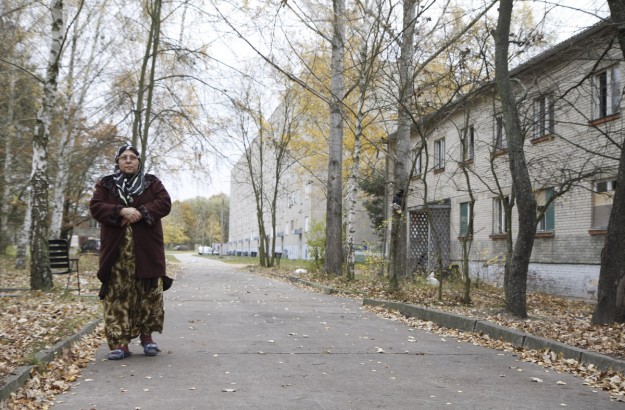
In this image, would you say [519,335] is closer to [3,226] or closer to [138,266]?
[138,266]

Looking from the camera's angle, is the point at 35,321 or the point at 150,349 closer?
the point at 150,349

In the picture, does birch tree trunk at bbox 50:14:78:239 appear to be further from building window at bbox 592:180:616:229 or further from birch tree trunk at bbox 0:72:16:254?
building window at bbox 592:180:616:229

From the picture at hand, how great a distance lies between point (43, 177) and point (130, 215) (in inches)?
285

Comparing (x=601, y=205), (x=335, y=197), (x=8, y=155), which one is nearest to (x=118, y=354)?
(x=601, y=205)

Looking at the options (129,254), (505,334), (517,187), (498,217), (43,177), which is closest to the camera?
(129,254)

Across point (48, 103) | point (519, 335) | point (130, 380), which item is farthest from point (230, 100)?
point (130, 380)

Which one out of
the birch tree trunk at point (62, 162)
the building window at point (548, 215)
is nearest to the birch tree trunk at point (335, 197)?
the building window at point (548, 215)

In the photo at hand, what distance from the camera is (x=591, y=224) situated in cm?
1700

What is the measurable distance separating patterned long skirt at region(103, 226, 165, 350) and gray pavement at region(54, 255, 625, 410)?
288 millimetres

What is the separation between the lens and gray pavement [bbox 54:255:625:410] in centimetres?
482

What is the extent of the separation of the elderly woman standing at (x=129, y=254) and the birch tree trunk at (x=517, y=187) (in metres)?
5.52

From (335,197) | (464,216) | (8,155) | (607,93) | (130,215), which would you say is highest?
(607,93)

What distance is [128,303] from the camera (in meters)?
6.48

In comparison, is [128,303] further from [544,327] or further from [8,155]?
[8,155]
